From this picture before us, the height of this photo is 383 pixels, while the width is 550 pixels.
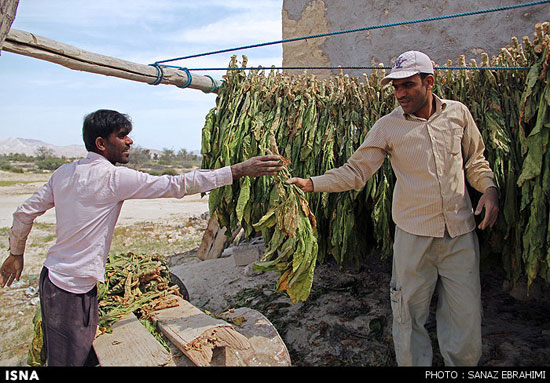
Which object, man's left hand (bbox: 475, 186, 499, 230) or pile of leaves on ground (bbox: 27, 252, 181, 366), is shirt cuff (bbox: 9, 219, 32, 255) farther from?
man's left hand (bbox: 475, 186, 499, 230)

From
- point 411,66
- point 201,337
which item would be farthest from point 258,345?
point 411,66

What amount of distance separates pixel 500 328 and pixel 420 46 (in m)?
3.67

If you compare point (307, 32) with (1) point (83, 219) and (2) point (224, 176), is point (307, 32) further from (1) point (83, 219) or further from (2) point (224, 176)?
(1) point (83, 219)

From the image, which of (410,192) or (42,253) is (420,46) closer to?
(410,192)

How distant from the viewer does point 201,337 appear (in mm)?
2697

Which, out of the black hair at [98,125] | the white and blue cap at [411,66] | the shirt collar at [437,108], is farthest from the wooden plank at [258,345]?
the white and blue cap at [411,66]

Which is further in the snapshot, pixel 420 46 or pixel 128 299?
pixel 420 46

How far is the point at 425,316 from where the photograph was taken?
8.14 feet

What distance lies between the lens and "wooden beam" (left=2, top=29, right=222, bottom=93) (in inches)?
119

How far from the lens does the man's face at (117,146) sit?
247 cm

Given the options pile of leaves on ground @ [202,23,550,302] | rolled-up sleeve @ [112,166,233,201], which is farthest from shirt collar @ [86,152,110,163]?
pile of leaves on ground @ [202,23,550,302]

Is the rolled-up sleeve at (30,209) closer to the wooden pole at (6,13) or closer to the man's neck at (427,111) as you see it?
the wooden pole at (6,13)
